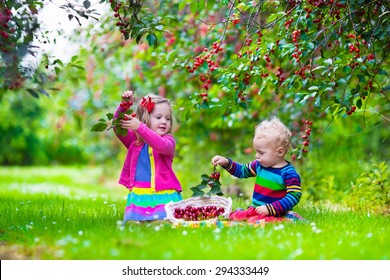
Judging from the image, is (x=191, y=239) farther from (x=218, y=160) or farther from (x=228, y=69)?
(x=228, y=69)

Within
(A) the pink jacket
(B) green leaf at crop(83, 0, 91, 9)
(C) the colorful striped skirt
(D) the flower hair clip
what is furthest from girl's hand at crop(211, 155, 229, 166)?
(B) green leaf at crop(83, 0, 91, 9)

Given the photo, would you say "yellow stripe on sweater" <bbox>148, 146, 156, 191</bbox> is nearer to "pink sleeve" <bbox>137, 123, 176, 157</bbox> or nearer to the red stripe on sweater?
"pink sleeve" <bbox>137, 123, 176, 157</bbox>

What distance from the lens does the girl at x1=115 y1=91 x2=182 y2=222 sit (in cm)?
498

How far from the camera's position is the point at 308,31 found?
5.15m

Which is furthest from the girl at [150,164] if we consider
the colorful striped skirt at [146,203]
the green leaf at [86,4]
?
the green leaf at [86,4]

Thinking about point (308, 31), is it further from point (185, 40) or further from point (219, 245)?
point (185, 40)

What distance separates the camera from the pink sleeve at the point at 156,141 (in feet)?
15.9

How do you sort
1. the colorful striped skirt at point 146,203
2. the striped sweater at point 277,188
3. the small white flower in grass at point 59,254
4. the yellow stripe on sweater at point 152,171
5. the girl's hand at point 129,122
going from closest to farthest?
1. the small white flower in grass at point 59,254
2. the girl's hand at point 129,122
3. the striped sweater at point 277,188
4. the colorful striped skirt at point 146,203
5. the yellow stripe on sweater at point 152,171

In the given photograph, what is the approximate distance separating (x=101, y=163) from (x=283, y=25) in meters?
11.4

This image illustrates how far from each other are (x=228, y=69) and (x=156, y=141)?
0.94 metres

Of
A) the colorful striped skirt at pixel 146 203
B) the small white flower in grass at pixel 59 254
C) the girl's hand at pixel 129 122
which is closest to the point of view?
the small white flower in grass at pixel 59 254

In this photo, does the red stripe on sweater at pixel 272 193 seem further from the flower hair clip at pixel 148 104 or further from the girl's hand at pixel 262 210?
the flower hair clip at pixel 148 104

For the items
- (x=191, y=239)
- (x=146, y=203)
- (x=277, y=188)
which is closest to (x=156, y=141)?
(x=146, y=203)
